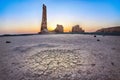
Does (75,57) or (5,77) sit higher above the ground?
(75,57)

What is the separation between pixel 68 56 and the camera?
942 cm

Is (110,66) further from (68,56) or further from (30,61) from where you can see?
(30,61)

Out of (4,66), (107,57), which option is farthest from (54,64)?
(107,57)

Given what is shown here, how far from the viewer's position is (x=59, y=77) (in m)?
6.62

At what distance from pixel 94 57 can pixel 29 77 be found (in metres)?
5.25

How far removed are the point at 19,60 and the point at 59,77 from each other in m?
4.01

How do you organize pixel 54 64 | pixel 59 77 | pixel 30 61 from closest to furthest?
pixel 59 77
pixel 54 64
pixel 30 61

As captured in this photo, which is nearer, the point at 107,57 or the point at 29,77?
the point at 29,77

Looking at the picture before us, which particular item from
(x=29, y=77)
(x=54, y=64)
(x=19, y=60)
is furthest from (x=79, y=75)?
(x=19, y=60)

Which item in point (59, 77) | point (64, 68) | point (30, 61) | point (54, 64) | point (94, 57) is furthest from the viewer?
point (94, 57)

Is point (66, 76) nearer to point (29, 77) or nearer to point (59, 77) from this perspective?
point (59, 77)

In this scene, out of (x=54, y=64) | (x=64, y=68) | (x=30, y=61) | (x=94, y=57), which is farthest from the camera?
(x=94, y=57)

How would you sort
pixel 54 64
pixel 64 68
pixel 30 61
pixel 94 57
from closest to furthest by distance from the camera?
pixel 64 68, pixel 54 64, pixel 30 61, pixel 94 57

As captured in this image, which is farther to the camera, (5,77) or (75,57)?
(75,57)
